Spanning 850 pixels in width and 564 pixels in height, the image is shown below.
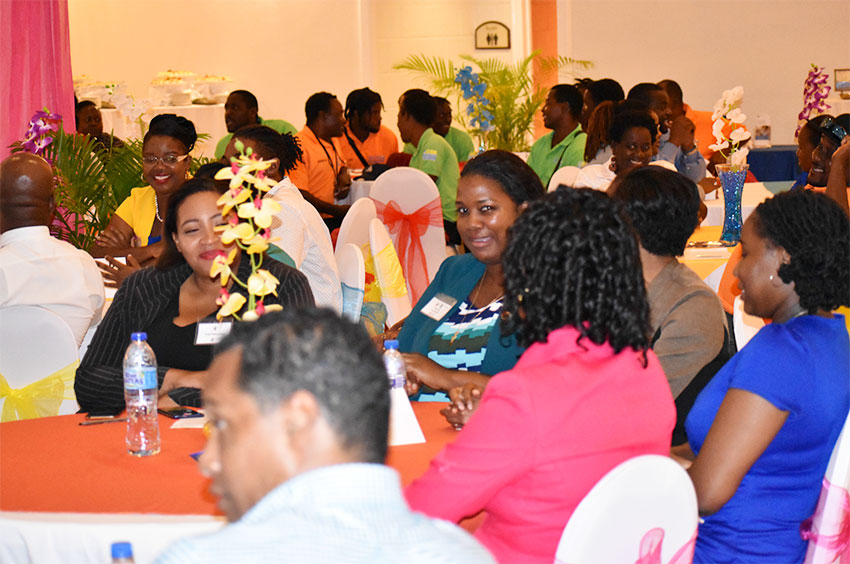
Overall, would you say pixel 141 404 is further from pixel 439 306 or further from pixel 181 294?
pixel 439 306

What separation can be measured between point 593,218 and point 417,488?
578 mm

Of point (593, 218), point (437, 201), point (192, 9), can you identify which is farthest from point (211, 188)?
point (192, 9)

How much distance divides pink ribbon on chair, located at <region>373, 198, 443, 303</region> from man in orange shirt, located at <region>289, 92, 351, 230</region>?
0.71m

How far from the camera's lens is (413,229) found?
589 cm

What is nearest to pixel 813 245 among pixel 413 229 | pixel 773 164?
pixel 413 229

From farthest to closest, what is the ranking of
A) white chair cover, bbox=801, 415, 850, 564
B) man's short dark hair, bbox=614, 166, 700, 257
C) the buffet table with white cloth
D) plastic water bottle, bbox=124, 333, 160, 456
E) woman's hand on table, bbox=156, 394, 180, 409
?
1. the buffet table with white cloth
2. man's short dark hair, bbox=614, 166, 700, 257
3. woman's hand on table, bbox=156, 394, 180, 409
4. plastic water bottle, bbox=124, 333, 160, 456
5. white chair cover, bbox=801, 415, 850, 564

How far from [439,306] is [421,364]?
353 millimetres

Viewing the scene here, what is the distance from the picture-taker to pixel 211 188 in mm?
2871

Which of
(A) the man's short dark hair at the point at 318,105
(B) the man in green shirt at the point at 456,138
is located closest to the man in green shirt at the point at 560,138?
(A) the man's short dark hair at the point at 318,105

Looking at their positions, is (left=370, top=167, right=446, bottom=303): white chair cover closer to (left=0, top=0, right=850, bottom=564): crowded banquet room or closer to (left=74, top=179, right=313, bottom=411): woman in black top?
(left=0, top=0, right=850, bottom=564): crowded banquet room

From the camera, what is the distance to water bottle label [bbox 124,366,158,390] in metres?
2.22

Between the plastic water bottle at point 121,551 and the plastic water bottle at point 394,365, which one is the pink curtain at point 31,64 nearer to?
the plastic water bottle at point 394,365

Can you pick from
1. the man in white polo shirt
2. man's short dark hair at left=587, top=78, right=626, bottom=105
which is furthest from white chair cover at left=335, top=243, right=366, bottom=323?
man's short dark hair at left=587, top=78, right=626, bottom=105

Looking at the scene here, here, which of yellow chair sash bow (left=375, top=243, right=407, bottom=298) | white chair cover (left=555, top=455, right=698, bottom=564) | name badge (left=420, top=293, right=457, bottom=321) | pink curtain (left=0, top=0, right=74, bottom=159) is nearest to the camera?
white chair cover (left=555, top=455, right=698, bottom=564)
